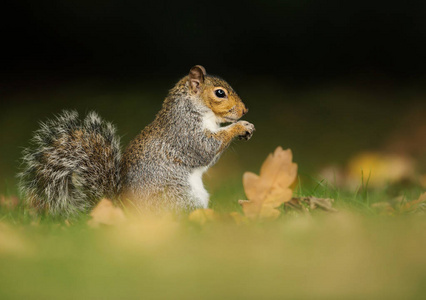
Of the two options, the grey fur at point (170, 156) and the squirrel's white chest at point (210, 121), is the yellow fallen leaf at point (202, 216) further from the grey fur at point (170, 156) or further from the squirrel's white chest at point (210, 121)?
the squirrel's white chest at point (210, 121)

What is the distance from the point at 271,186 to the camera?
2033mm

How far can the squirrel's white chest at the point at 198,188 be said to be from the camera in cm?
262

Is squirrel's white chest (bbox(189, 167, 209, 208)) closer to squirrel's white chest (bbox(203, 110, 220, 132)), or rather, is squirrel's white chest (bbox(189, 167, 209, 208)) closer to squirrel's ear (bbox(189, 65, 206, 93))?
squirrel's white chest (bbox(203, 110, 220, 132))

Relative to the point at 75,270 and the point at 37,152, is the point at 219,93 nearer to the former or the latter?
the point at 37,152

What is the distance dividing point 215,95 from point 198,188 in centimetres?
47

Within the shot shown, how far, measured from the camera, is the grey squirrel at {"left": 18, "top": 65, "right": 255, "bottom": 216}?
101 inches

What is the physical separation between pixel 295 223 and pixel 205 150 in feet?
3.61

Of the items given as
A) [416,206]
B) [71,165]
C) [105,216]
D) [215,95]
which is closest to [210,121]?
[215,95]

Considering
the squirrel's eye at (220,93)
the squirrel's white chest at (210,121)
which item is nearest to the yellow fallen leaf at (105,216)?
the squirrel's white chest at (210,121)

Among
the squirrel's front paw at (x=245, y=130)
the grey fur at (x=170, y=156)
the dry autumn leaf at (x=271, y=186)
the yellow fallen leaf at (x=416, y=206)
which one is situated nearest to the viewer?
the dry autumn leaf at (x=271, y=186)

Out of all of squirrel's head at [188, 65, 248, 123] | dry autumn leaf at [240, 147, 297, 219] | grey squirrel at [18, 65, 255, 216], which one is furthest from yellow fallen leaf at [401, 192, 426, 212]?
squirrel's head at [188, 65, 248, 123]

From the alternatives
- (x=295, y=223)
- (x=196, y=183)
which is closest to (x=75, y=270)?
(x=295, y=223)

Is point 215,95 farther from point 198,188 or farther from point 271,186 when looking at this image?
point 271,186

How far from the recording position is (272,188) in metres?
2.04
